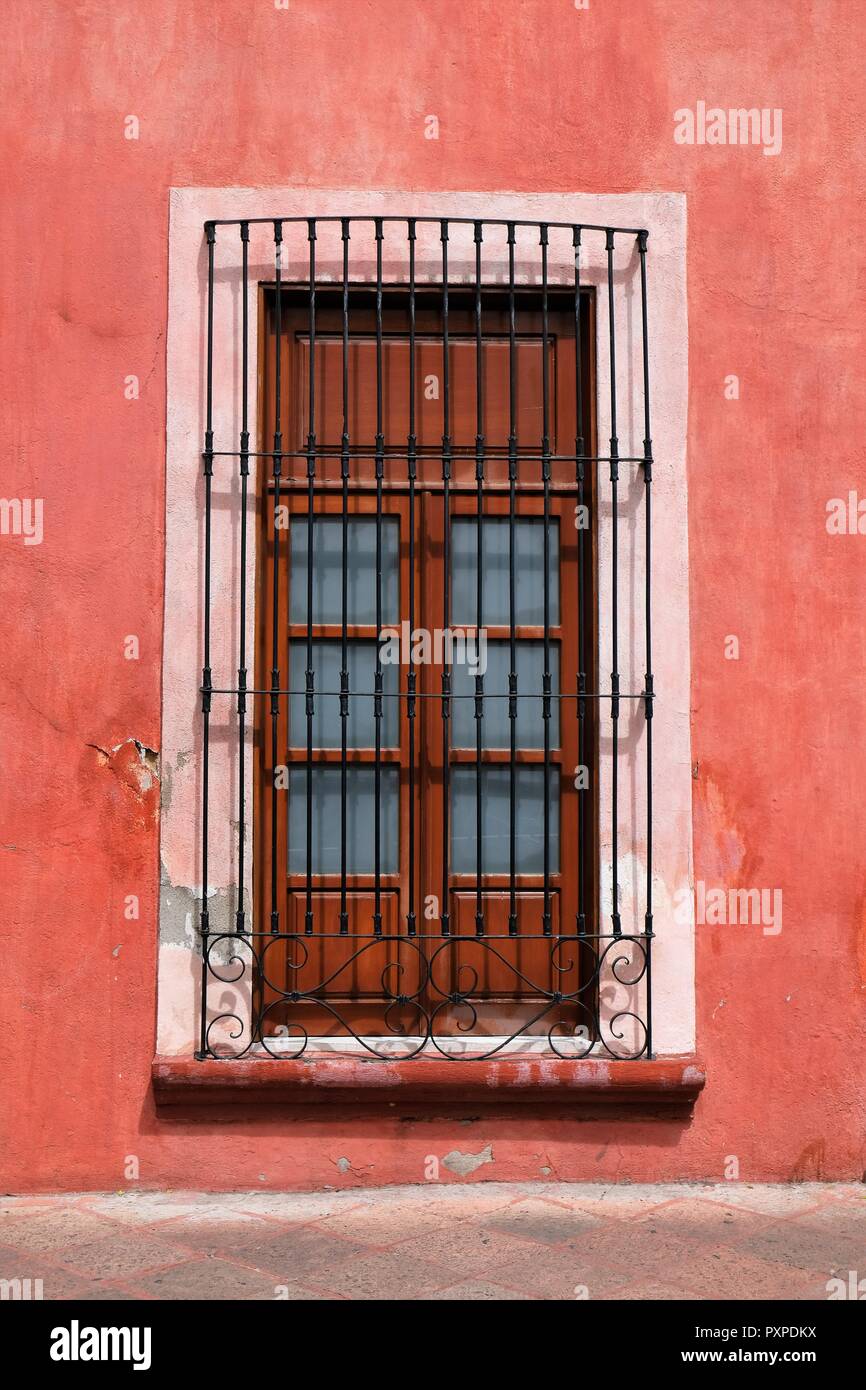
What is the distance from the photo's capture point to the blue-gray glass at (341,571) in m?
4.71

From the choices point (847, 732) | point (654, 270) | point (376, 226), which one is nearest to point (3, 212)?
point (376, 226)

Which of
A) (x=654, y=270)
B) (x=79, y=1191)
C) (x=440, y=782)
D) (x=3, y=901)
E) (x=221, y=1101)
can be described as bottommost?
(x=79, y=1191)

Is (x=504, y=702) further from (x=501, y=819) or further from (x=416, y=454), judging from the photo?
(x=416, y=454)

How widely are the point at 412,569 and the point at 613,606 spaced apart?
27.7 inches

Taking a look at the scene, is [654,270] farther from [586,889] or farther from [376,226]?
[586,889]

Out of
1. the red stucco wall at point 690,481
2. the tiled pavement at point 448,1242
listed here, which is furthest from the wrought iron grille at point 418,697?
the tiled pavement at point 448,1242

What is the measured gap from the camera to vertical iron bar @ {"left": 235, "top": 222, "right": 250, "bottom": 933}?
4.50m

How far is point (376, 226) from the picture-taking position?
4.61 m

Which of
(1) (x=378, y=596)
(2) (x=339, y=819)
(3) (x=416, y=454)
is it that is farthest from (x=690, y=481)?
(2) (x=339, y=819)

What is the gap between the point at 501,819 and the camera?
15.3 feet

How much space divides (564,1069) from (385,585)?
175 centimetres

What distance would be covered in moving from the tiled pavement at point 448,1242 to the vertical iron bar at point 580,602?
0.96 m

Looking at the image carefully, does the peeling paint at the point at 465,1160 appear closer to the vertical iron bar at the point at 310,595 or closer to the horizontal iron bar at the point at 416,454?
the vertical iron bar at the point at 310,595

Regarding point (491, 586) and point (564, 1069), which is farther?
point (491, 586)
